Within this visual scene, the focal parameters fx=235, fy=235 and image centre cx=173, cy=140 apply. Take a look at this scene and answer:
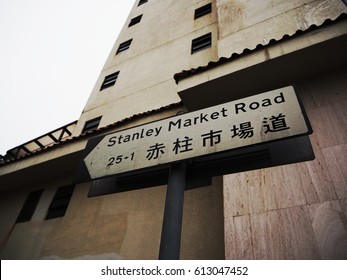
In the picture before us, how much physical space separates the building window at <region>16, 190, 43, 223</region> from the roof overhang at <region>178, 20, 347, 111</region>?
5.49m

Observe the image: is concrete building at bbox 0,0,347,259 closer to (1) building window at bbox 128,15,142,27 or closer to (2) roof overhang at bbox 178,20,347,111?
(2) roof overhang at bbox 178,20,347,111

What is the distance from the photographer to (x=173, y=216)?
5.12 feet

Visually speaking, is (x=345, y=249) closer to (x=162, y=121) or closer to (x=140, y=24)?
(x=162, y=121)

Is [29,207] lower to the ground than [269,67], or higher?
lower

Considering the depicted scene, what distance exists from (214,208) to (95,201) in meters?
3.15

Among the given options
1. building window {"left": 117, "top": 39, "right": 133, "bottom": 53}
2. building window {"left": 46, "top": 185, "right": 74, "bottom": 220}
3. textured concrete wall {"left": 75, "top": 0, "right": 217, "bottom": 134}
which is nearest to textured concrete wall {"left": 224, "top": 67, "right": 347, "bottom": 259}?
textured concrete wall {"left": 75, "top": 0, "right": 217, "bottom": 134}

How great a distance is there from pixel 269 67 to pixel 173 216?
4.09m

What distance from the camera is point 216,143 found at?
1.89m

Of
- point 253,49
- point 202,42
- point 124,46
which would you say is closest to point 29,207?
point 253,49

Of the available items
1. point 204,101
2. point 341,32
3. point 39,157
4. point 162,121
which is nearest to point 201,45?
point 204,101

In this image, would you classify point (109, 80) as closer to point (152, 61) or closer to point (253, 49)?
point (152, 61)

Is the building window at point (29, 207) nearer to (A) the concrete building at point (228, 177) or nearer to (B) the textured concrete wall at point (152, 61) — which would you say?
(A) the concrete building at point (228, 177)

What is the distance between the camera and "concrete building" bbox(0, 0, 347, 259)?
9.45ft

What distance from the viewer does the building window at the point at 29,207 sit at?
22.4ft
